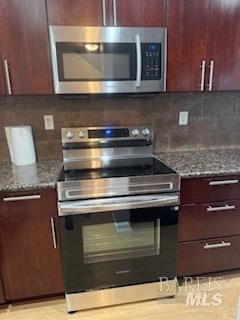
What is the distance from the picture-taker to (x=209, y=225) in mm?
1893

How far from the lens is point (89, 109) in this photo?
2.11m

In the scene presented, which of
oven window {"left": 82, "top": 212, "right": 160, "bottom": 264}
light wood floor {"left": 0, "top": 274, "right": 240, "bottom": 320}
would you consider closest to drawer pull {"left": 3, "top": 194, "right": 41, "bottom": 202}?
oven window {"left": 82, "top": 212, "right": 160, "bottom": 264}

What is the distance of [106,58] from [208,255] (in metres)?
1.56

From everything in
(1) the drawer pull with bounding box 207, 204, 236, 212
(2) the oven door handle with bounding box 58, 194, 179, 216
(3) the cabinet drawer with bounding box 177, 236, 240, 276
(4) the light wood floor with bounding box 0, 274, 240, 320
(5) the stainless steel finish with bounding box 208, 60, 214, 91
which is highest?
(5) the stainless steel finish with bounding box 208, 60, 214, 91

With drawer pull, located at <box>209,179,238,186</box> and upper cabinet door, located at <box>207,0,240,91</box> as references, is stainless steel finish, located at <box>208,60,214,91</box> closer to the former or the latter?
upper cabinet door, located at <box>207,0,240,91</box>

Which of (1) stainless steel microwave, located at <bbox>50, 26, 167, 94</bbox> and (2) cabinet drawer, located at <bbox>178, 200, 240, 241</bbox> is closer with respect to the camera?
(1) stainless steel microwave, located at <bbox>50, 26, 167, 94</bbox>

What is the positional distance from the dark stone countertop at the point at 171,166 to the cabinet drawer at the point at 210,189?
5 centimetres

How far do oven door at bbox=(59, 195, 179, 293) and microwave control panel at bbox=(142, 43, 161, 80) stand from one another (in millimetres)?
803

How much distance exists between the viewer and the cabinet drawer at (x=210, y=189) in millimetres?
1777

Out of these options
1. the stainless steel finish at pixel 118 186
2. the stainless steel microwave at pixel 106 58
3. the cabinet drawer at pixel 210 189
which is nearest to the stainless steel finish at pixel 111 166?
the stainless steel finish at pixel 118 186

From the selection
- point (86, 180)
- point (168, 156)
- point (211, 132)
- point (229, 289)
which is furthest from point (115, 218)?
point (211, 132)

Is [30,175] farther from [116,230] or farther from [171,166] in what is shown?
[171,166]

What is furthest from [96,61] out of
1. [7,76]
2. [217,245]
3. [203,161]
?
[217,245]

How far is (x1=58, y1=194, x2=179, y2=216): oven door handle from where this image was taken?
1610 mm
